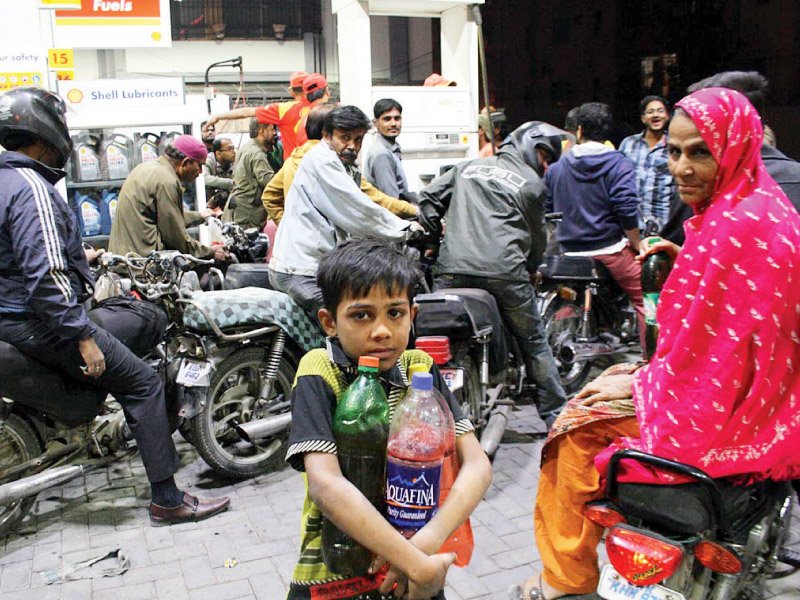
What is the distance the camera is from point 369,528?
5.57ft

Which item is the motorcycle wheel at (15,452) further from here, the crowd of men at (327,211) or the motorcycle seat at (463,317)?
the motorcycle seat at (463,317)

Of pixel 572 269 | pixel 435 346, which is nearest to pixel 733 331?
pixel 435 346

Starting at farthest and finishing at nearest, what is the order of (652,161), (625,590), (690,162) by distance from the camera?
1. (652,161)
2. (690,162)
3. (625,590)

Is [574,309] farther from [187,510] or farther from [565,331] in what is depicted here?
[187,510]

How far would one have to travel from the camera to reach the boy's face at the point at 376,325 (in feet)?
6.23

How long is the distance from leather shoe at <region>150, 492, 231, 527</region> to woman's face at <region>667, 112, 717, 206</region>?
9.46ft

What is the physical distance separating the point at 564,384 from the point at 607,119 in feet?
6.55

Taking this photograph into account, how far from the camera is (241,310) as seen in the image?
448 cm

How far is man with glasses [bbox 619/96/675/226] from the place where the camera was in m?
7.02

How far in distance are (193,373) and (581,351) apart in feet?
9.57

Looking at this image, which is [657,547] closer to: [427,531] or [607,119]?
[427,531]

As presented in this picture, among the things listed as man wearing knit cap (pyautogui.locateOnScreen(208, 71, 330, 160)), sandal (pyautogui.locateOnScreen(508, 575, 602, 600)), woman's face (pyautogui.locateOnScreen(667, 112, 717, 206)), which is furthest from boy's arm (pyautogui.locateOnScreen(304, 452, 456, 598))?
man wearing knit cap (pyautogui.locateOnScreen(208, 71, 330, 160))

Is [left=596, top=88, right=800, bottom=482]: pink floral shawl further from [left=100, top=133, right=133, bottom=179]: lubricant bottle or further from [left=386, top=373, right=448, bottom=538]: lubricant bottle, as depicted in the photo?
[left=100, top=133, right=133, bottom=179]: lubricant bottle

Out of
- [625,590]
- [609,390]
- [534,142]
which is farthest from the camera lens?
[534,142]
